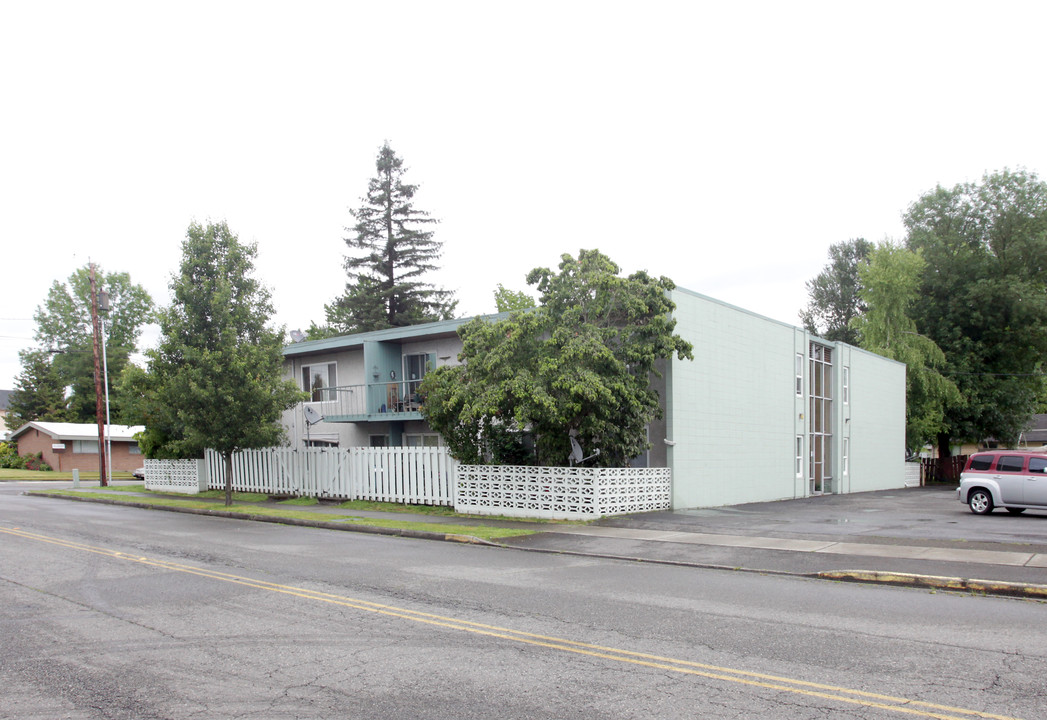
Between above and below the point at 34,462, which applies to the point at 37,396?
above

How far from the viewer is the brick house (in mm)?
54562

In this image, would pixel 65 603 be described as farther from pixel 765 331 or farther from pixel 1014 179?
pixel 1014 179

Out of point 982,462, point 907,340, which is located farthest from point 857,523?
point 907,340

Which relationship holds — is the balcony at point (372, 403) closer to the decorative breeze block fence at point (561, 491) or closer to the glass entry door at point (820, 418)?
the decorative breeze block fence at point (561, 491)

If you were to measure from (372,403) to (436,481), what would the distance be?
665cm

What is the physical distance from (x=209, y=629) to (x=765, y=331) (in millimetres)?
22181

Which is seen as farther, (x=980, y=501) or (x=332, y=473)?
(x=332, y=473)

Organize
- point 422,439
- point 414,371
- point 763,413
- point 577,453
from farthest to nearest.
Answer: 1. point 414,371
2. point 422,439
3. point 763,413
4. point 577,453

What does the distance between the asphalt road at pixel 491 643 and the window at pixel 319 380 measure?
17.7m

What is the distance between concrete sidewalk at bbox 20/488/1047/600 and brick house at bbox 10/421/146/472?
41.1 meters

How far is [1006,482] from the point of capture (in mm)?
20219

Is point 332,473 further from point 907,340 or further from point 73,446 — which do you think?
point 73,446

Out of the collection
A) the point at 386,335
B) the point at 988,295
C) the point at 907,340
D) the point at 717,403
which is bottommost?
the point at 717,403

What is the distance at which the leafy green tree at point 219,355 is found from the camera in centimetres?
2188
